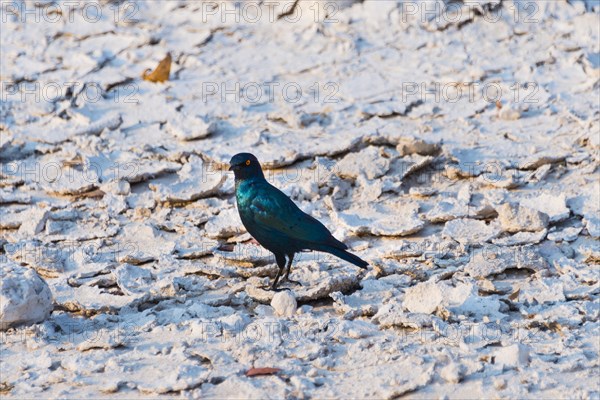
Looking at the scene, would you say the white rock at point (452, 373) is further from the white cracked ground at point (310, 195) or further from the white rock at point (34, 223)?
the white rock at point (34, 223)

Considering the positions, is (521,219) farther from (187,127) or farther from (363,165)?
(187,127)

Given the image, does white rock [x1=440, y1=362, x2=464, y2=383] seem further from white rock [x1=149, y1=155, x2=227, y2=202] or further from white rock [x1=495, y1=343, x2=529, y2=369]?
white rock [x1=149, y1=155, x2=227, y2=202]

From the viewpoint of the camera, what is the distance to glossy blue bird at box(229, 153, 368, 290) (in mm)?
5668

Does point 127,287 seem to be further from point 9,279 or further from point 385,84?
point 385,84

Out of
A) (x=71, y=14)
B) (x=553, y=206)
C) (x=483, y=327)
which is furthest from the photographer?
(x=71, y=14)

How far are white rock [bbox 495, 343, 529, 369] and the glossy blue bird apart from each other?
47.1 inches

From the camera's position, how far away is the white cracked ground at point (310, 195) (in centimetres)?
478

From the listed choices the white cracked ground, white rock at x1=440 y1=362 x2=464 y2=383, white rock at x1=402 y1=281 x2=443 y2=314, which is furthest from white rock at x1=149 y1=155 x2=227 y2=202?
white rock at x1=440 y1=362 x2=464 y2=383

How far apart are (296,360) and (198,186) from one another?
241 centimetres

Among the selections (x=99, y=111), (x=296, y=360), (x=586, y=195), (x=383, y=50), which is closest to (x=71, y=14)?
(x=99, y=111)

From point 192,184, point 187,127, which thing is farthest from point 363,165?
point 187,127

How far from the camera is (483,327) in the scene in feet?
16.6

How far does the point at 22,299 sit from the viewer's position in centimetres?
511

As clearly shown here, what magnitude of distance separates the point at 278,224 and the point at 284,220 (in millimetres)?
37
